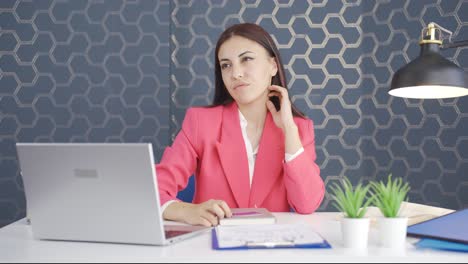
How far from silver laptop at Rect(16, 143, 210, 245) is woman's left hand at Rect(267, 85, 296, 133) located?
83cm

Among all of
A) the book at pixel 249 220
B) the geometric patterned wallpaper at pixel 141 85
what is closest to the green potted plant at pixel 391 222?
the book at pixel 249 220

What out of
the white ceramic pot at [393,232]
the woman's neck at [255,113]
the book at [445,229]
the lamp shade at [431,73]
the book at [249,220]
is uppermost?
the lamp shade at [431,73]

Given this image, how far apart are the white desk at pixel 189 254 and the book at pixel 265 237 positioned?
0.05ft

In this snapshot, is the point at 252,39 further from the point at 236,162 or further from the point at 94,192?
the point at 94,192

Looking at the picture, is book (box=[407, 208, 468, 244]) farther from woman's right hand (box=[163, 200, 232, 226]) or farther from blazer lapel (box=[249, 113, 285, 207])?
blazer lapel (box=[249, 113, 285, 207])

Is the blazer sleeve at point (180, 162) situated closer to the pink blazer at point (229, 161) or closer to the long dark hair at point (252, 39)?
the pink blazer at point (229, 161)

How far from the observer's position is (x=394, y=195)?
1079 mm

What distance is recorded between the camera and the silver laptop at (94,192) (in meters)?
1.04

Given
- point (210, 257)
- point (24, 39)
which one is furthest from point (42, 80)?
point (210, 257)

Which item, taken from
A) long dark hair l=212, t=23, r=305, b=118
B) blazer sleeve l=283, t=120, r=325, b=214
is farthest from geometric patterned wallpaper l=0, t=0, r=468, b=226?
blazer sleeve l=283, t=120, r=325, b=214

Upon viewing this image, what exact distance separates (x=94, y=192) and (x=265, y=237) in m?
0.35

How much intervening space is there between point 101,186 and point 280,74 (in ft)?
3.93

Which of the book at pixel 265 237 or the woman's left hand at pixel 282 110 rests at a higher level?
the woman's left hand at pixel 282 110

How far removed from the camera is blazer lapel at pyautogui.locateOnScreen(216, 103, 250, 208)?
6.41 feet
